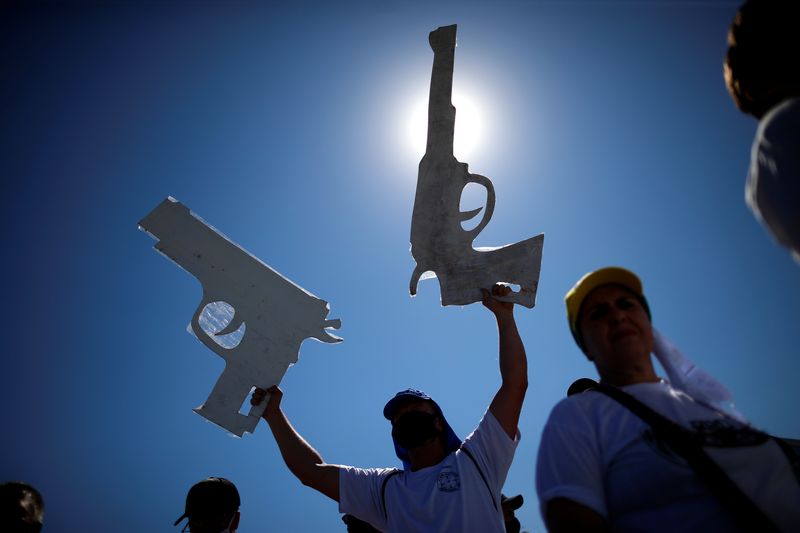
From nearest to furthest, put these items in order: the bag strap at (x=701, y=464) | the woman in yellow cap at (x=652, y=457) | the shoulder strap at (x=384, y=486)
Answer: the bag strap at (x=701, y=464)
the woman in yellow cap at (x=652, y=457)
the shoulder strap at (x=384, y=486)

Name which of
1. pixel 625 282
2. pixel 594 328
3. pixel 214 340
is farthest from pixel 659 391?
pixel 214 340

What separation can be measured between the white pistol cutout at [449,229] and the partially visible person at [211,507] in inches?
92.6

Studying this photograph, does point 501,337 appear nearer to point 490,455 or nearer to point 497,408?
point 497,408

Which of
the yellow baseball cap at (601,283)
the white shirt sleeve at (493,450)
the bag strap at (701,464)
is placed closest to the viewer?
the bag strap at (701,464)

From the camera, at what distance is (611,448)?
5.75ft

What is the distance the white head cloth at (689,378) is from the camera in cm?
196

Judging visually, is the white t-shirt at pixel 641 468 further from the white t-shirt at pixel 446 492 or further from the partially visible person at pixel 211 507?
the partially visible person at pixel 211 507

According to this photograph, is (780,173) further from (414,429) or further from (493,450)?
(414,429)

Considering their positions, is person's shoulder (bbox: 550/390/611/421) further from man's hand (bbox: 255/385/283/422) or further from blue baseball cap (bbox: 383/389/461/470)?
man's hand (bbox: 255/385/283/422)

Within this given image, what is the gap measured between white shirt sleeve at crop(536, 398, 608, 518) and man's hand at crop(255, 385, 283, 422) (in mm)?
2966

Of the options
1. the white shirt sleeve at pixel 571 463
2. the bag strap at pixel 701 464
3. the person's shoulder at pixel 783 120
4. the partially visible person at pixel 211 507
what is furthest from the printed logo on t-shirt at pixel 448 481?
the person's shoulder at pixel 783 120

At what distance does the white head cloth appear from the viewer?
6.44ft

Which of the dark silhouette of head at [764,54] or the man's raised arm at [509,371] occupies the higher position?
the dark silhouette of head at [764,54]

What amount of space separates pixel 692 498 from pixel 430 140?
11.1 ft
